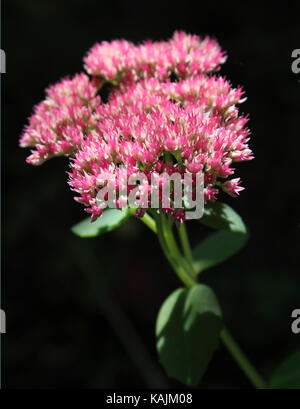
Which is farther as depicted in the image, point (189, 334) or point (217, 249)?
point (217, 249)

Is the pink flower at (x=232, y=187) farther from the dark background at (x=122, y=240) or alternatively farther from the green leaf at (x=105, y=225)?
the dark background at (x=122, y=240)

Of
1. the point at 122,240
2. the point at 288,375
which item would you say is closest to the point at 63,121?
the point at 288,375

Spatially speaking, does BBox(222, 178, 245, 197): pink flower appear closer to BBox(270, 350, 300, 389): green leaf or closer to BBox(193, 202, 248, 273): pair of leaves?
BBox(193, 202, 248, 273): pair of leaves

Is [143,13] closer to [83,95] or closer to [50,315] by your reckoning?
[83,95]

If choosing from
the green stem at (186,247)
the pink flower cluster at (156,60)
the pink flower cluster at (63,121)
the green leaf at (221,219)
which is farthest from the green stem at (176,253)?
the pink flower cluster at (156,60)

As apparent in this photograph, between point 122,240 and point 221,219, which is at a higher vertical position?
point 221,219

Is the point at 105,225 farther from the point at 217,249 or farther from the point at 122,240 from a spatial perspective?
the point at 122,240
